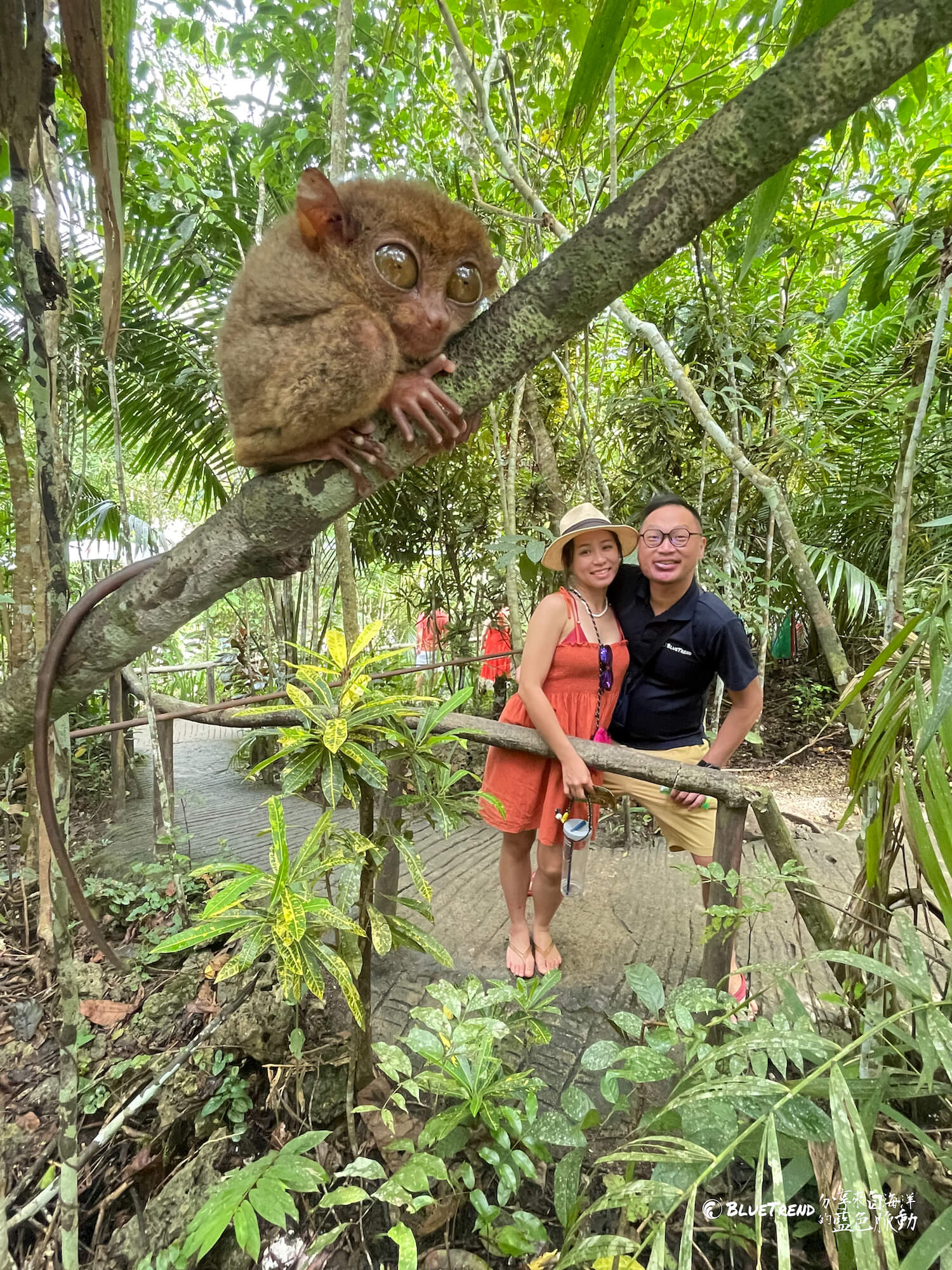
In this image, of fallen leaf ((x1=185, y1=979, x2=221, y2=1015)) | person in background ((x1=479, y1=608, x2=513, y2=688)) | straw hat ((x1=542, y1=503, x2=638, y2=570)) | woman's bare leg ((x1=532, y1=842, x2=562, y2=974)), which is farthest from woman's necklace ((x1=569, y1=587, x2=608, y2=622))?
person in background ((x1=479, y1=608, x2=513, y2=688))

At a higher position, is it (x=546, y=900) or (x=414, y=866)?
(x=414, y=866)

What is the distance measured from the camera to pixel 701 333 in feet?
12.5

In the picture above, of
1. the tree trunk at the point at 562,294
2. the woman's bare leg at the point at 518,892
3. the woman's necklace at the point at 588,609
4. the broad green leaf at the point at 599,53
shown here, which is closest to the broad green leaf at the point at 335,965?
the tree trunk at the point at 562,294

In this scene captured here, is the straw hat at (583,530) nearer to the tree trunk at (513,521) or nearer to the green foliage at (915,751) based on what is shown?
the green foliage at (915,751)

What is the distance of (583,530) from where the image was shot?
1949 millimetres

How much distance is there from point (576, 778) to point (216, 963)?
164cm

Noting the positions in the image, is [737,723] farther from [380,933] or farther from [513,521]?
[513,521]

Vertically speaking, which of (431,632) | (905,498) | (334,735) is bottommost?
(334,735)

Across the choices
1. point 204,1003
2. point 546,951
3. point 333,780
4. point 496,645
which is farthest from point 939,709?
point 496,645

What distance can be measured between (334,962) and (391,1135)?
671mm

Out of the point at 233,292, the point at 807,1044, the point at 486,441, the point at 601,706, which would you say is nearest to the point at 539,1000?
the point at 807,1044

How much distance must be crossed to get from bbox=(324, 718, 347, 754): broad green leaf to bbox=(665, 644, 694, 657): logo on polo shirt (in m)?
1.13

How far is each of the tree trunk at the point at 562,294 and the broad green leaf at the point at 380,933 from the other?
0.83 m

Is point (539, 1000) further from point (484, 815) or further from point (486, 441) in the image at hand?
point (486, 441)
